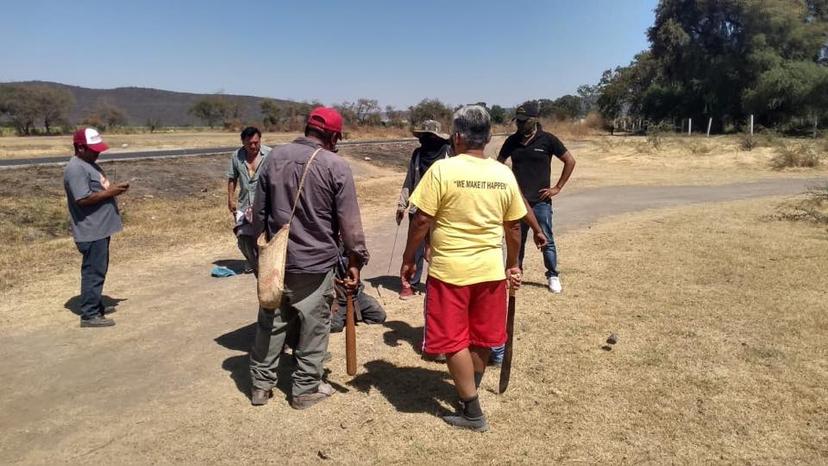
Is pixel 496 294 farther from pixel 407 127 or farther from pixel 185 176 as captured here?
pixel 407 127

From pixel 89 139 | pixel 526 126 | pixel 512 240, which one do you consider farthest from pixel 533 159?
pixel 89 139

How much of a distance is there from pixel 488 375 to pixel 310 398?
1.34 metres

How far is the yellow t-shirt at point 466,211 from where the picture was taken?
3.43 m

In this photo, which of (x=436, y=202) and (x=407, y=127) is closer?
(x=436, y=202)

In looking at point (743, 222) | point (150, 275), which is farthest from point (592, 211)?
point (150, 275)

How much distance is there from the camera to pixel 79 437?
3688 mm

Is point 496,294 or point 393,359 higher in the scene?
point 496,294

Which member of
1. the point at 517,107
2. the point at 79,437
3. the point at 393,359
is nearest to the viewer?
the point at 79,437

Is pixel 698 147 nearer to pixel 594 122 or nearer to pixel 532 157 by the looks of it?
pixel 532 157

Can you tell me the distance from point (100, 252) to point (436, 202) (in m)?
3.62

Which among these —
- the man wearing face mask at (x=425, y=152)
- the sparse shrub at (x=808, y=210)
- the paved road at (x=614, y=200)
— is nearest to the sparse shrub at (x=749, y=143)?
the paved road at (x=614, y=200)

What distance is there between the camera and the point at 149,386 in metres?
4.40

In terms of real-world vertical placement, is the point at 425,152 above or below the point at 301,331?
above

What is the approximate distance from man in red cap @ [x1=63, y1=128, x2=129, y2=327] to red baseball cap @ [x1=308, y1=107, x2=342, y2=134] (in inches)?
99.4
